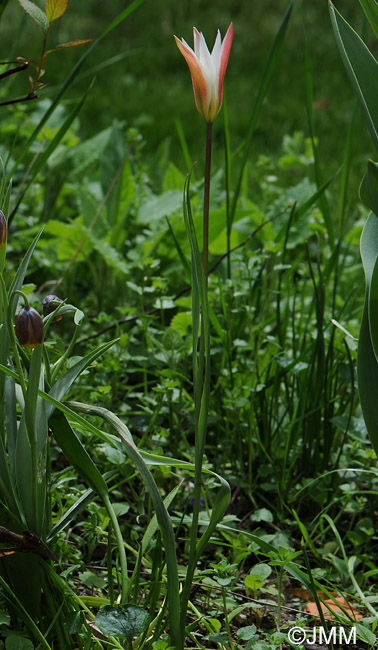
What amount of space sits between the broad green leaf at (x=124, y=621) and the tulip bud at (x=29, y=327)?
0.35 m

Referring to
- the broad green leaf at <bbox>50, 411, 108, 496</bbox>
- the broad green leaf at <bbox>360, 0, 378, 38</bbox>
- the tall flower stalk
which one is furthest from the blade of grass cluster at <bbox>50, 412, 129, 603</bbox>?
the broad green leaf at <bbox>360, 0, 378, 38</bbox>

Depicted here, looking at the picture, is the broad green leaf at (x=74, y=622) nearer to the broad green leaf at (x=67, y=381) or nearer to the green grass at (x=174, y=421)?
the green grass at (x=174, y=421)

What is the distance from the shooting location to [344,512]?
143 centimetres

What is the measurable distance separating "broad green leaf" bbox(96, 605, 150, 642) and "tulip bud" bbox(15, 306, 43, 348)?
0.35m

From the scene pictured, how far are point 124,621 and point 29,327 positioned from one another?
38 cm

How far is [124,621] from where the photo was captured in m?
0.89

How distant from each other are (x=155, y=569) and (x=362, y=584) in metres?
0.45

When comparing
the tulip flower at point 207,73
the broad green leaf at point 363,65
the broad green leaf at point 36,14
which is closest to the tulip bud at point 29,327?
the tulip flower at point 207,73

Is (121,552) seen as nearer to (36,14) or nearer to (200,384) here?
(200,384)

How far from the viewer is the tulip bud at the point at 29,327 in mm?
809

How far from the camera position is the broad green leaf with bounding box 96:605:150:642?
0.88 metres

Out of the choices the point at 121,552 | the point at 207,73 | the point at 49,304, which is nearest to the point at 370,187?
the point at 207,73

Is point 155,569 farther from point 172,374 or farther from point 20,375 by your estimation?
point 172,374

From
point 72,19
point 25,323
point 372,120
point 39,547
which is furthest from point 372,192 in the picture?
point 72,19
